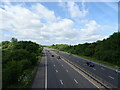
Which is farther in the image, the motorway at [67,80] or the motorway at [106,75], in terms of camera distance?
the motorway at [106,75]

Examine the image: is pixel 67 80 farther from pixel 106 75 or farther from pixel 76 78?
pixel 106 75

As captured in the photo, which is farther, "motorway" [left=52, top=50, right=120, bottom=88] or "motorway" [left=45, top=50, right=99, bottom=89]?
"motorway" [left=52, top=50, right=120, bottom=88]

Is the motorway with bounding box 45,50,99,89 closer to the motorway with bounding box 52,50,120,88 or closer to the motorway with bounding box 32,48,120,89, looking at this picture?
the motorway with bounding box 32,48,120,89

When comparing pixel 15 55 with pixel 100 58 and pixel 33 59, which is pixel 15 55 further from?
pixel 100 58

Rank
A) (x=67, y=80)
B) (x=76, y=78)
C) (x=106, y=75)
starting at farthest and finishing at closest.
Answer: (x=106, y=75), (x=76, y=78), (x=67, y=80)

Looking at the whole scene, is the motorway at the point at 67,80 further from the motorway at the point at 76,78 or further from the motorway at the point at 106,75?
the motorway at the point at 106,75

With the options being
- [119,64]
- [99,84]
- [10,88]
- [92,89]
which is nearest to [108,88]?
[92,89]

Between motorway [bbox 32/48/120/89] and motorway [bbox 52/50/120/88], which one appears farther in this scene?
motorway [bbox 52/50/120/88]

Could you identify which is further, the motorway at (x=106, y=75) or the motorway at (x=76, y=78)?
the motorway at (x=106, y=75)

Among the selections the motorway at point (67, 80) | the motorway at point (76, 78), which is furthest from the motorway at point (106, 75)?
the motorway at point (67, 80)

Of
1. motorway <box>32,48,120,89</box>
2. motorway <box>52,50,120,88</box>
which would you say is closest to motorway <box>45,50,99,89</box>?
motorway <box>32,48,120,89</box>

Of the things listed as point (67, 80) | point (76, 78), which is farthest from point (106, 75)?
point (67, 80)

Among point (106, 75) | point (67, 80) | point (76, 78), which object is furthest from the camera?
point (106, 75)

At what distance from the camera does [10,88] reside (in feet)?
62.5
